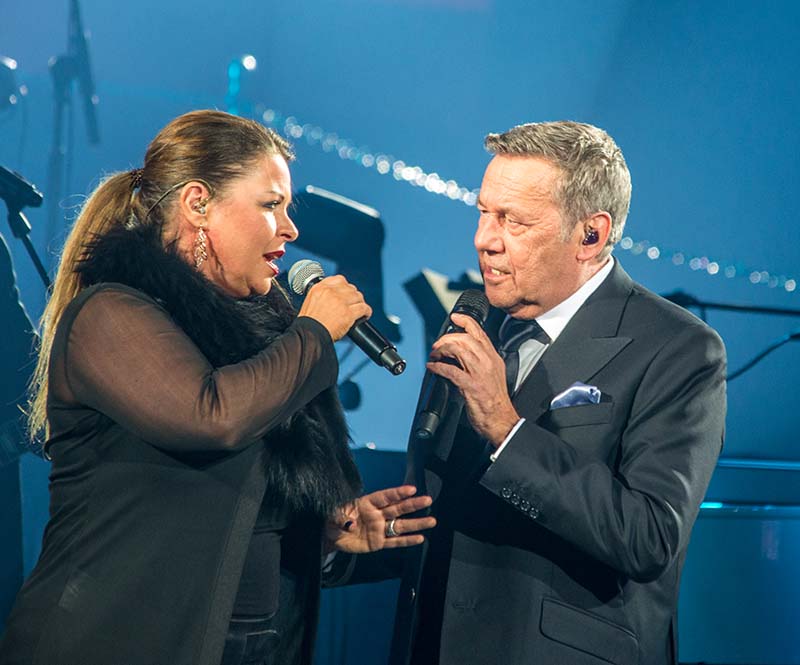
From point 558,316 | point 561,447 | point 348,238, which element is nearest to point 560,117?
point 348,238

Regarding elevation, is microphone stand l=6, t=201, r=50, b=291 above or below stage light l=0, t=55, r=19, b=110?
below

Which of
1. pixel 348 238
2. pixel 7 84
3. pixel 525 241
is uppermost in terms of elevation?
pixel 7 84

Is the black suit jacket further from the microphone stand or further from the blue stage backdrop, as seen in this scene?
the blue stage backdrop

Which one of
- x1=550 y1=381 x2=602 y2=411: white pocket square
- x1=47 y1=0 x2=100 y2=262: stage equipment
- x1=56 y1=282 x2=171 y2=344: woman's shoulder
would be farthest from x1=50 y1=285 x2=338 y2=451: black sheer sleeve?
x1=47 y1=0 x2=100 y2=262: stage equipment

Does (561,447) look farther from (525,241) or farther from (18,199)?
(18,199)

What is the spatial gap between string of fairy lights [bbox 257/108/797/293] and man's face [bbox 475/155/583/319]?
1908 millimetres

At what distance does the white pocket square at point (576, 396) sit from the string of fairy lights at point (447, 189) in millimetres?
2269

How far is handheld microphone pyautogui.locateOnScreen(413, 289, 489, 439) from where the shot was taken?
145 centimetres

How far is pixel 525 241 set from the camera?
1.68 metres

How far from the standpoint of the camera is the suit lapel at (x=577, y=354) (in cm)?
152

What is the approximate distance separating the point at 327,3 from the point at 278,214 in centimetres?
222

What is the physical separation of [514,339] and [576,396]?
0.96 ft

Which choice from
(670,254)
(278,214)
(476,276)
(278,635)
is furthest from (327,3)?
(278,635)

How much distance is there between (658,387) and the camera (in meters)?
1.45
